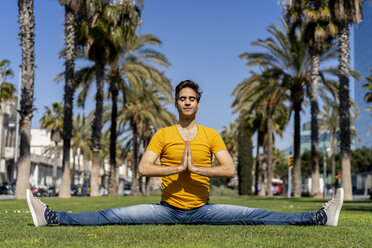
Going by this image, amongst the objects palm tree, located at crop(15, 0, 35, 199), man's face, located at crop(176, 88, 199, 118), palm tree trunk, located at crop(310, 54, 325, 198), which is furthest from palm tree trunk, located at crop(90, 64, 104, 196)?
man's face, located at crop(176, 88, 199, 118)

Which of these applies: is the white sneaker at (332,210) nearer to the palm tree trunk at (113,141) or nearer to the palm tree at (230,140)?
the palm tree trunk at (113,141)

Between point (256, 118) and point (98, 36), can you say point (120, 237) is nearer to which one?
point (98, 36)

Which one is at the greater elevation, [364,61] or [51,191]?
[364,61]

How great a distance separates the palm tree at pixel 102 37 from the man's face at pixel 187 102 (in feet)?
82.5

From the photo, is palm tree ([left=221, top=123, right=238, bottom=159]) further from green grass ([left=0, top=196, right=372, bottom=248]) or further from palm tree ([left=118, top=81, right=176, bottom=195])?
green grass ([left=0, top=196, right=372, bottom=248])

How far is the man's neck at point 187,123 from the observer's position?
5.42m

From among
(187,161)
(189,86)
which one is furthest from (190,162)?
(189,86)

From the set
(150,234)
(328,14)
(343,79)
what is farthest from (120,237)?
(328,14)

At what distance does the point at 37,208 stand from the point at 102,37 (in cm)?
2604

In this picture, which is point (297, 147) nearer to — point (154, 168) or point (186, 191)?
point (186, 191)

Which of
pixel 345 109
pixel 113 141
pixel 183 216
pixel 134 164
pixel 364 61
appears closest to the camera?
pixel 183 216

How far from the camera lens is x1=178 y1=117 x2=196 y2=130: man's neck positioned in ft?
17.8

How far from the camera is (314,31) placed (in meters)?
29.4

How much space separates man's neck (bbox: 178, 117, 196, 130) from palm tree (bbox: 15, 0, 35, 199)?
17007mm
